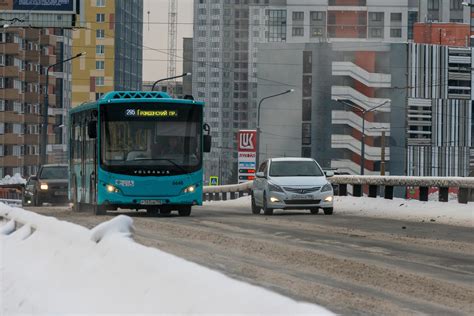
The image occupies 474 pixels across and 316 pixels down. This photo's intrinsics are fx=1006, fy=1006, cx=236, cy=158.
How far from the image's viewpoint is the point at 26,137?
11838cm

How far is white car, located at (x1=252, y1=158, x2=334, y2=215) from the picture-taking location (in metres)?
26.6

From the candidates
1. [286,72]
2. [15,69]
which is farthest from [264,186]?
[286,72]

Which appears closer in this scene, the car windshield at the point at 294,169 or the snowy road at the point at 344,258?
the snowy road at the point at 344,258

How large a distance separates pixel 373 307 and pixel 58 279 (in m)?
2.62

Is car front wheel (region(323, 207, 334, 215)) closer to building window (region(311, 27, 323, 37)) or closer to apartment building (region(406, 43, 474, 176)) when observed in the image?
apartment building (region(406, 43, 474, 176))

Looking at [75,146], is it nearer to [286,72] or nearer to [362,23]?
[286,72]

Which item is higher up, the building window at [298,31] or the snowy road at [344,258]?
the building window at [298,31]

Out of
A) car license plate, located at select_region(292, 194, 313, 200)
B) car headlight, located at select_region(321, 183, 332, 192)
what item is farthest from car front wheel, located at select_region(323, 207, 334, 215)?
car license plate, located at select_region(292, 194, 313, 200)

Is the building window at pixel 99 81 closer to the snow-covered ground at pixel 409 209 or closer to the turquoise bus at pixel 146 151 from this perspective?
the snow-covered ground at pixel 409 209

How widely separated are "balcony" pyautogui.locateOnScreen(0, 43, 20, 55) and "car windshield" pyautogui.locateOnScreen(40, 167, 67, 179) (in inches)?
2948

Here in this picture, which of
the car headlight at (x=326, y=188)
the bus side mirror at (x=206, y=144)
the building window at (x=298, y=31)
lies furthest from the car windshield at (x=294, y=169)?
the building window at (x=298, y=31)

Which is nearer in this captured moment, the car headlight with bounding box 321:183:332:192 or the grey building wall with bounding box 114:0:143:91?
the car headlight with bounding box 321:183:332:192

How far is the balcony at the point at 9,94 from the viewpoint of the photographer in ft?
367

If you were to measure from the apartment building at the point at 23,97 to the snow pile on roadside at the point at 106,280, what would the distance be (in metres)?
96.9
